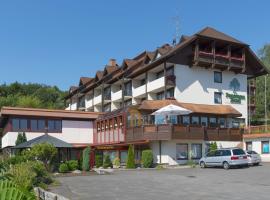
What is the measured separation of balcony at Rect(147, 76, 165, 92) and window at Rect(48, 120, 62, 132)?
1128 cm

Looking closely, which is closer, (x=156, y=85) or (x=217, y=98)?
(x=156, y=85)

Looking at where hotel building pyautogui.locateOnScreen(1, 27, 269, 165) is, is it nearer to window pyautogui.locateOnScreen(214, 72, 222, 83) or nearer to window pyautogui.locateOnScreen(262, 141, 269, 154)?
window pyautogui.locateOnScreen(214, 72, 222, 83)

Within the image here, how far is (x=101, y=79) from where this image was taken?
60.6m

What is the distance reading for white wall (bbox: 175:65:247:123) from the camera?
1738 inches

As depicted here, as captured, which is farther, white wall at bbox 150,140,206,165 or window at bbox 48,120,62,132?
window at bbox 48,120,62,132

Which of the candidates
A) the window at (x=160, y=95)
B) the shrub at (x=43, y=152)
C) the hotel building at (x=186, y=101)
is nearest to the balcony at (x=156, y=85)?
the hotel building at (x=186, y=101)

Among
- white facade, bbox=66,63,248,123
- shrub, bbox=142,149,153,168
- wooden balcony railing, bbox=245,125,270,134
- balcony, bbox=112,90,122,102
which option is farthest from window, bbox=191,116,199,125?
balcony, bbox=112,90,122,102

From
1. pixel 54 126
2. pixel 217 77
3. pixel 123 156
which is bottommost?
pixel 123 156

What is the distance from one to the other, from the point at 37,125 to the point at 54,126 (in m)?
2.03

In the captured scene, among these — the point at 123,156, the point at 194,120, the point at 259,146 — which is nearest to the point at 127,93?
the point at 123,156

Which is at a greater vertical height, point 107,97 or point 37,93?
point 37,93

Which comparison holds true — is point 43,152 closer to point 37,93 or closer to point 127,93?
point 127,93

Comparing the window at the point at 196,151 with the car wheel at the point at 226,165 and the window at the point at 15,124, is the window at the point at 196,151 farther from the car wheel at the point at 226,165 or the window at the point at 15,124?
the window at the point at 15,124

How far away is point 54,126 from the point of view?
4894 cm
